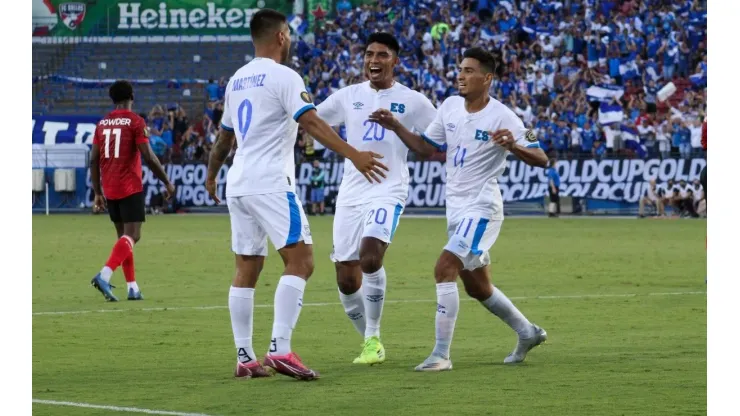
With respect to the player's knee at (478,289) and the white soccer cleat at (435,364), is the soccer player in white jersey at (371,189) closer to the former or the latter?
the player's knee at (478,289)

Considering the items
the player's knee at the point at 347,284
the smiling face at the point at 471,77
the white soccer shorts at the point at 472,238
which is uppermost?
the smiling face at the point at 471,77

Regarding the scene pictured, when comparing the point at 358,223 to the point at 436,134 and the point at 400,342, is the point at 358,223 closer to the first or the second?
the point at 436,134

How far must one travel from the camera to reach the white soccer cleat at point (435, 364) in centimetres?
898

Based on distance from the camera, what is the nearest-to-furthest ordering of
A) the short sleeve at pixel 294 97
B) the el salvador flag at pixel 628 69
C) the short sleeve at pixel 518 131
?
1. the short sleeve at pixel 294 97
2. the short sleeve at pixel 518 131
3. the el salvador flag at pixel 628 69

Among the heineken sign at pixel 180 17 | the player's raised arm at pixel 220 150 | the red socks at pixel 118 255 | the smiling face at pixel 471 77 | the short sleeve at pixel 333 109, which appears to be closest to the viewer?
the player's raised arm at pixel 220 150

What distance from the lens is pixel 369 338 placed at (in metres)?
9.70

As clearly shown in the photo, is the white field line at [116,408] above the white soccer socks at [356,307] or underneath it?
underneath

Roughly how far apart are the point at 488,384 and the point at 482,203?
1.63m

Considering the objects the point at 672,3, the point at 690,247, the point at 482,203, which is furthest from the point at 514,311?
the point at 672,3

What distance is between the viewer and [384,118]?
949 cm

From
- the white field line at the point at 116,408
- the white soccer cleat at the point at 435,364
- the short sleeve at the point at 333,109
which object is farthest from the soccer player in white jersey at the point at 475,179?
the white field line at the point at 116,408

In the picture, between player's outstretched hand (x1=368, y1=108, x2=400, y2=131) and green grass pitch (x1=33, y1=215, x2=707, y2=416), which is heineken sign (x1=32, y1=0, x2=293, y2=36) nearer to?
green grass pitch (x1=33, y1=215, x2=707, y2=416)

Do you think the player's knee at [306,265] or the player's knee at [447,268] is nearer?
the player's knee at [306,265]
